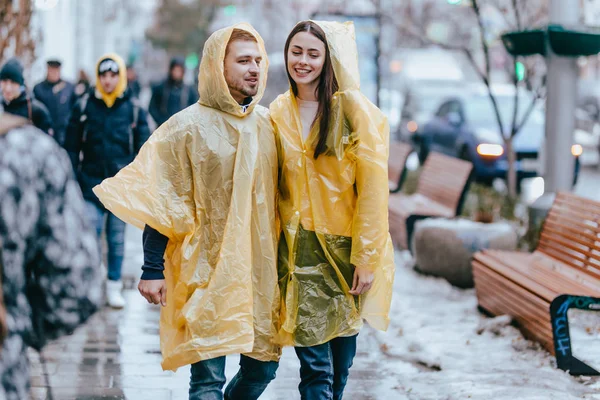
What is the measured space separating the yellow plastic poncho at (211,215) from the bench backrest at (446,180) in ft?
17.9

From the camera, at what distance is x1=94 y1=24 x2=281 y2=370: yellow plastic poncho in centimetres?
380

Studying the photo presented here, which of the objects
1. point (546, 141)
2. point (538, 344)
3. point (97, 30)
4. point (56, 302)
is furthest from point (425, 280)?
point (97, 30)

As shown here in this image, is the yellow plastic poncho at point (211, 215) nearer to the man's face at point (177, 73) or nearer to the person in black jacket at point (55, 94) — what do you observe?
the person in black jacket at point (55, 94)

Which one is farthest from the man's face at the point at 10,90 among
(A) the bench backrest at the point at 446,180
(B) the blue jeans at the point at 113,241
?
(A) the bench backrest at the point at 446,180

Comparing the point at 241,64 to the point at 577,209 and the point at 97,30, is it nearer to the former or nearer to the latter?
the point at 577,209

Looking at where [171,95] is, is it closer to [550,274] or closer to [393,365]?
[550,274]

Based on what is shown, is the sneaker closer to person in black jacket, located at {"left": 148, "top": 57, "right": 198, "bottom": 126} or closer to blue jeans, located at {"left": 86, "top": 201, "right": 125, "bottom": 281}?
blue jeans, located at {"left": 86, "top": 201, "right": 125, "bottom": 281}

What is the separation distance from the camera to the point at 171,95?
12.9m

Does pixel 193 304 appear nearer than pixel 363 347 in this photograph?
Yes

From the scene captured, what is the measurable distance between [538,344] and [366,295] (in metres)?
2.12

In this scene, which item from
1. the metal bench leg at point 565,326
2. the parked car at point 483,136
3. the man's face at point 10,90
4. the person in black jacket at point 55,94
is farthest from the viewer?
the parked car at point 483,136

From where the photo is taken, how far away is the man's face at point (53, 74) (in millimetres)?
11883

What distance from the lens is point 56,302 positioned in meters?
2.71

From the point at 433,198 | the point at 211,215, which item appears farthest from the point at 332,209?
the point at 433,198
